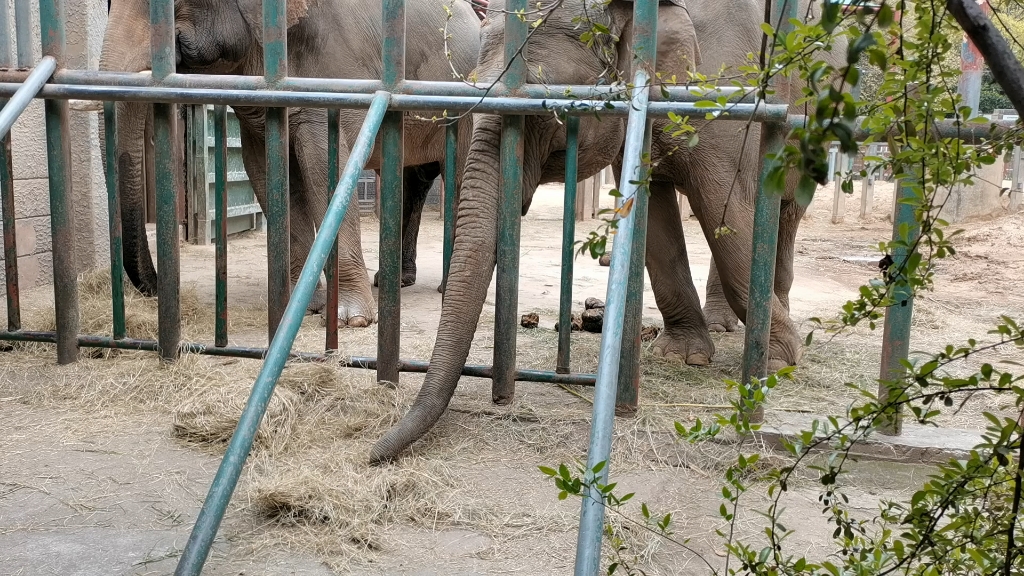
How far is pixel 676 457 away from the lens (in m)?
4.02

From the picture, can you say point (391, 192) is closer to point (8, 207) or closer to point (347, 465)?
point (347, 465)

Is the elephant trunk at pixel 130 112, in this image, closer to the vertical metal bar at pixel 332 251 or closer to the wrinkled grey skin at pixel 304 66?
the wrinkled grey skin at pixel 304 66

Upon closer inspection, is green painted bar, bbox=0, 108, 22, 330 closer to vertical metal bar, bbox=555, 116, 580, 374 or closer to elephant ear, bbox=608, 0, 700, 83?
vertical metal bar, bbox=555, 116, 580, 374

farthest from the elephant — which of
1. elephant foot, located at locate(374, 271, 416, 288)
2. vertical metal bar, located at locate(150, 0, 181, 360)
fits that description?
elephant foot, located at locate(374, 271, 416, 288)

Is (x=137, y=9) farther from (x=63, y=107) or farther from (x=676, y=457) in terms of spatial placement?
(x=676, y=457)

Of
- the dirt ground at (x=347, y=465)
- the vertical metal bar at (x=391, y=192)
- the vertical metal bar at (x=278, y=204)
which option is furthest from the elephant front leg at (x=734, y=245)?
the vertical metal bar at (x=278, y=204)

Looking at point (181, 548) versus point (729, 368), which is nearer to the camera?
point (181, 548)

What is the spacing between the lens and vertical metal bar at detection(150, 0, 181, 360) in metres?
4.52

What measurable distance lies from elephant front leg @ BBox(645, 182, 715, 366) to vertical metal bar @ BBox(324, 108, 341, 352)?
6.43ft

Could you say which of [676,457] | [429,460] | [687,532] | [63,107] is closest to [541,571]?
[687,532]

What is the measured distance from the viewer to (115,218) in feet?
16.0

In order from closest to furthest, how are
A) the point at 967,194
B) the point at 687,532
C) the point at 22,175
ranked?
the point at 687,532 < the point at 22,175 < the point at 967,194

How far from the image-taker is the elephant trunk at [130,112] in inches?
220

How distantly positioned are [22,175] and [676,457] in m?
5.71
